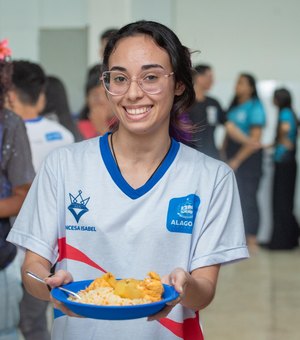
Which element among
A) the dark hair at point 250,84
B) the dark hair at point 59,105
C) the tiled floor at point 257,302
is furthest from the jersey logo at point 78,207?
the dark hair at point 250,84

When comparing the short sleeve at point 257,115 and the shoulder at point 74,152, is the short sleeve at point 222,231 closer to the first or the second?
the shoulder at point 74,152

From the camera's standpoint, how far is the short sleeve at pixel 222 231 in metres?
2.18

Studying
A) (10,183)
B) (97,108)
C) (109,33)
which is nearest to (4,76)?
(10,183)

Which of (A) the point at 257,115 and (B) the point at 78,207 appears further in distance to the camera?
(A) the point at 257,115

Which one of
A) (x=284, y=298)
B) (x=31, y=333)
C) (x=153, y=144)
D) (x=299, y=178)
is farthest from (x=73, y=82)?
(x=153, y=144)

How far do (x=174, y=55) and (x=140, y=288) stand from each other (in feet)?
2.01

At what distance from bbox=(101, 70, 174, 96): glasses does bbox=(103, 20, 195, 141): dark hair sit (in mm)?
70

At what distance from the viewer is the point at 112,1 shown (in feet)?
28.0

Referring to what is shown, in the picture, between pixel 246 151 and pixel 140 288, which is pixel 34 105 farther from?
pixel 246 151

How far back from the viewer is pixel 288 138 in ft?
27.1

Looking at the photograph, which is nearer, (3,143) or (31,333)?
(3,143)

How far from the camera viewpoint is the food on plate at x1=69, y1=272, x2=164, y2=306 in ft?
6.39

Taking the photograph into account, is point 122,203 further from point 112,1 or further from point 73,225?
point 112,1

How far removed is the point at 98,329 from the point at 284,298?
427cm
